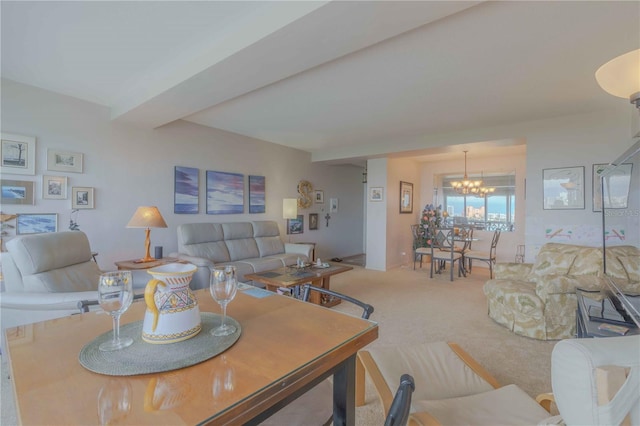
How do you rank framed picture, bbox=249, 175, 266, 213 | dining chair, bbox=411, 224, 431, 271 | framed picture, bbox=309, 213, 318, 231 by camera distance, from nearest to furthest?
framed picture, bbox=249, 175, 266, 213 → dining chair, bbox=411, 224, 431, 271 → framed picture, bbox=309, 213, 318, 231

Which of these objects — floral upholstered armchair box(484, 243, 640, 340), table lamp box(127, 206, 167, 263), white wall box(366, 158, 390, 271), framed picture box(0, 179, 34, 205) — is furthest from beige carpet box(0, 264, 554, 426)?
framed picture box(0, 179, 34, 205)

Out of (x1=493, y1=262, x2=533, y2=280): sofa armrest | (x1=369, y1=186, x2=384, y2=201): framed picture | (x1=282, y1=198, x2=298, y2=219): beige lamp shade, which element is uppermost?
(x1=369, y1=186, x2=384, y2=201): framed picture

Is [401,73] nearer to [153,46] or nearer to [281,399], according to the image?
[153,46]

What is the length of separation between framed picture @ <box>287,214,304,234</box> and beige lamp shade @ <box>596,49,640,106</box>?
16.4 ft

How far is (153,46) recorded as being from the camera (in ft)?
7.68

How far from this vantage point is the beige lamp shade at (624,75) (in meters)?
1.54

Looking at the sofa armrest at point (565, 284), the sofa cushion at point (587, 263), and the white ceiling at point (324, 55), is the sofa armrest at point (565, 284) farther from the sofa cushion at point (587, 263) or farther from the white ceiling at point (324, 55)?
the white ceiling at point (324, 55)

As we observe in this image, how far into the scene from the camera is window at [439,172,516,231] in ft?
20.7

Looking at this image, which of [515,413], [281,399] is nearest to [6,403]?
[281,399]

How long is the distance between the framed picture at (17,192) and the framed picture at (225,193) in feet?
6.71

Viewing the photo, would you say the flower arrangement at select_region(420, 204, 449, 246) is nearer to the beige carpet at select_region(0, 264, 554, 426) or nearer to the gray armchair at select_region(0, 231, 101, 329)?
the beige carpet at select_region(0, 264, 554, 426)

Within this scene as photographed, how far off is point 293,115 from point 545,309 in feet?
11.8

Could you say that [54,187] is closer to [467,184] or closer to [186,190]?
[186,190]

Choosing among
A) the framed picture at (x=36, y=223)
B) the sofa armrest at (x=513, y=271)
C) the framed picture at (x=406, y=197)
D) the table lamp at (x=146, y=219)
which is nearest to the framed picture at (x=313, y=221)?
the framed picture at (x=406, y=197)
